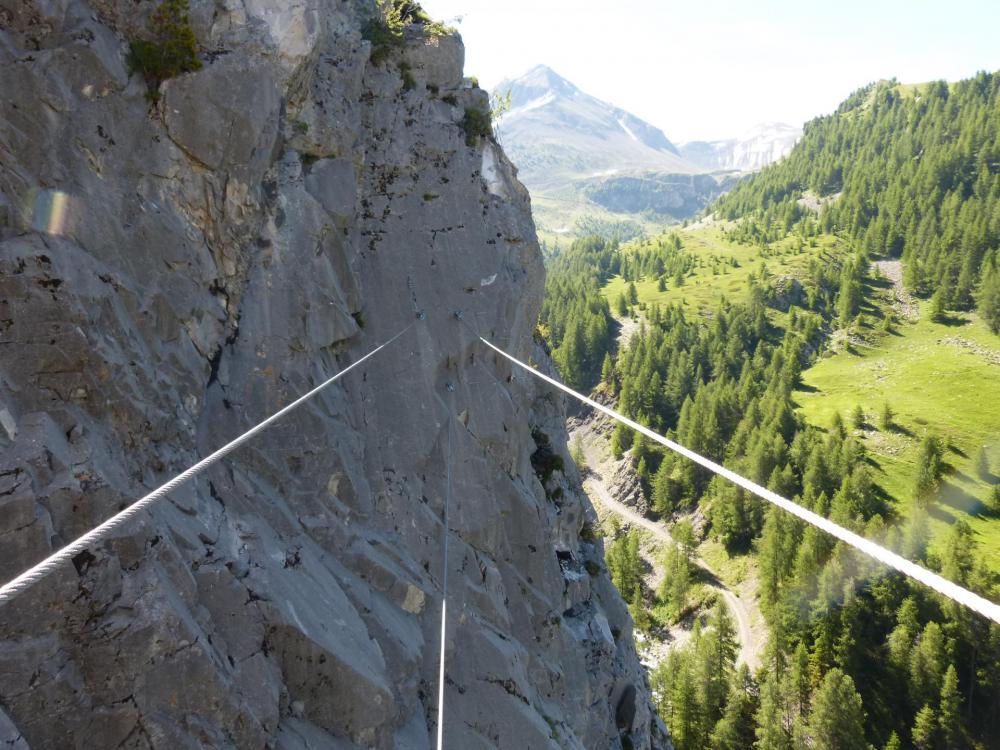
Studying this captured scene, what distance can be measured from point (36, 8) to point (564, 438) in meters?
24.0

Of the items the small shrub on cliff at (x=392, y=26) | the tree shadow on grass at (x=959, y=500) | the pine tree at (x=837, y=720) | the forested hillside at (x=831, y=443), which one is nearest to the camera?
the small shrub on cliff at (x=392, y=26)

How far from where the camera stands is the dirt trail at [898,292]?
139375 mm

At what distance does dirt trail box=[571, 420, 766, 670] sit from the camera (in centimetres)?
7081

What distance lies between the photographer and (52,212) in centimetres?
1058

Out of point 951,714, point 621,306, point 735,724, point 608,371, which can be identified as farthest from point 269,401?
point 621,306

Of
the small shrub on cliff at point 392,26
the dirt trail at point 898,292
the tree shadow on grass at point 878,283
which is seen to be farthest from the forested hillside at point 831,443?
the small shrub on cliff at point 392,26

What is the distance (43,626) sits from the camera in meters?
8.08

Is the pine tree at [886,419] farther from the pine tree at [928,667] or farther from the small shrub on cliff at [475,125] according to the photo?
the small shrub on cliff at [475,125]

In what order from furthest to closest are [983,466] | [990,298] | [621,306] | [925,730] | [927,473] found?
1. [621,306]
2. [990,298]
3. [983,466]
4. [927,473]
5. [925,730]

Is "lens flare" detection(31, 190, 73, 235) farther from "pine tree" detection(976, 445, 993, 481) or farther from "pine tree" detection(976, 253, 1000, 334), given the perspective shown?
"pine tree" detection(976, 253, 1000, 334)

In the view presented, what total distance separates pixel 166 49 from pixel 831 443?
3820 inches

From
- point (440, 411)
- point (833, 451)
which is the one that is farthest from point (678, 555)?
point (440, 411)

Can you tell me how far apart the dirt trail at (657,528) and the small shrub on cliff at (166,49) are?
73.1 m

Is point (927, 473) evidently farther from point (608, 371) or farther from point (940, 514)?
point (608, 371)
